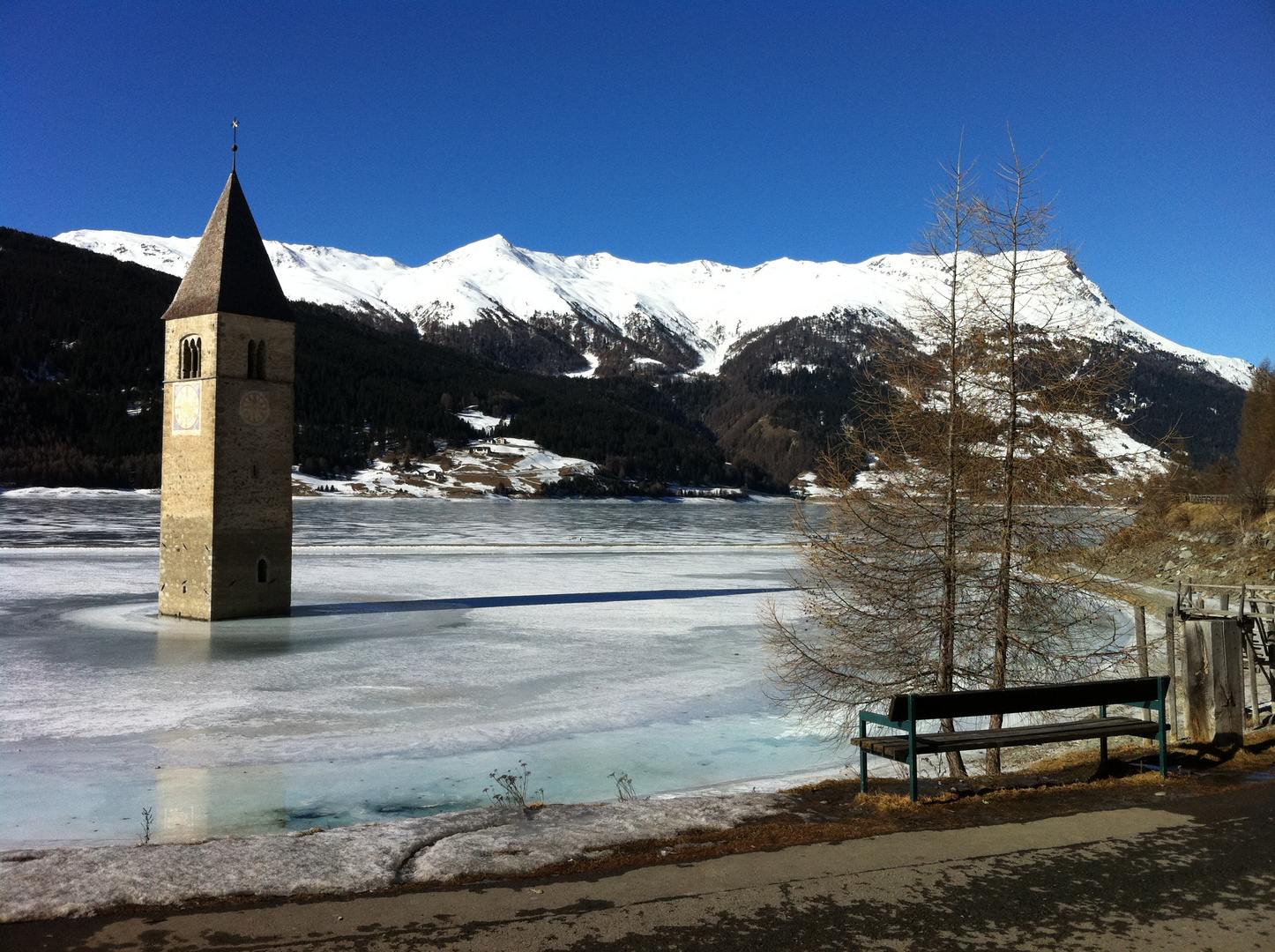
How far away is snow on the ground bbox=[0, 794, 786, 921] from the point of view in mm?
6188

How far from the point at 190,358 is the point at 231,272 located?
259 cm

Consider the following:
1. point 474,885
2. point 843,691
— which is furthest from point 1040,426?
point 474,885

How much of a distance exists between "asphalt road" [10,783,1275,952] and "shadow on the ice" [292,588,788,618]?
21.8 m

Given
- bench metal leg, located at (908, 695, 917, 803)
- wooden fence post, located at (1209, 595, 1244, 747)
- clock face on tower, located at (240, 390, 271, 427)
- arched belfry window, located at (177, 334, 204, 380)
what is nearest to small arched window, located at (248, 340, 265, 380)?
clock face on tower, located at (240, 390, 271, 427)

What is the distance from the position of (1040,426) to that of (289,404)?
850 inches

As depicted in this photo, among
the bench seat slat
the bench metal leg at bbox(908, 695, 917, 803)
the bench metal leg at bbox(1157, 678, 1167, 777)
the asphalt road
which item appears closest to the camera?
the asphalt road

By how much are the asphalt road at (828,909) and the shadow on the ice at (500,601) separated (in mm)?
21773

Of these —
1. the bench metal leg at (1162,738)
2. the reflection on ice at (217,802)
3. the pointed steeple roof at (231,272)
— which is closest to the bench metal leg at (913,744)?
the bench metal leg at (1162,738)

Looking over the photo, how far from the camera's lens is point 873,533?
1231 cm

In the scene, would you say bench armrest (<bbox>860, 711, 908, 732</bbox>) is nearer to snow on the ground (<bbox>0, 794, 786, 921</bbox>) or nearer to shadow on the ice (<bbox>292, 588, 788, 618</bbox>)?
snow on the ground (<bbox>0, 794, 786, 921</bbox>)

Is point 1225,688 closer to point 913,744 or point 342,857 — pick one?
point 913,744

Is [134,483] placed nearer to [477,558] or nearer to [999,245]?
[477,558]

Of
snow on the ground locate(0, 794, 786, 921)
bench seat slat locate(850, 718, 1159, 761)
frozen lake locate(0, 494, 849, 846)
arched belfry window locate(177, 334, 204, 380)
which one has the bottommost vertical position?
frozen lake locate(0, 494, 849, 846)

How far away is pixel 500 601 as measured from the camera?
30234 millimetres
